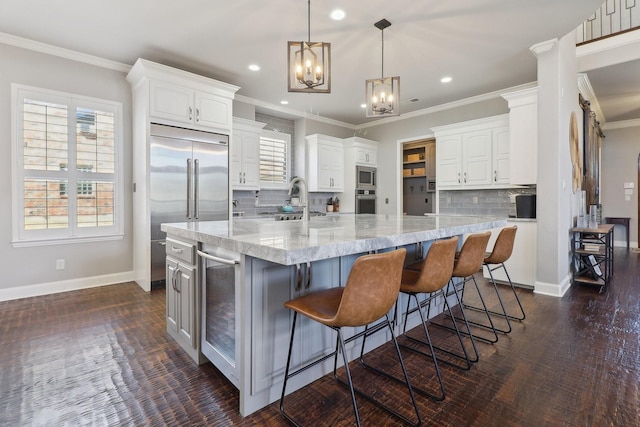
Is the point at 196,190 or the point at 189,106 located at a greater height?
the point at 189,106

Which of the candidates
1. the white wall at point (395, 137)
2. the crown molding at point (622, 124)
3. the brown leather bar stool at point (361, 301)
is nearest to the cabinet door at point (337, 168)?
the white wall at point (395, 137)

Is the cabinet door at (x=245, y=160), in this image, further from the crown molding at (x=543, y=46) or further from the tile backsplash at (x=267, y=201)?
the crown molding at (x=543, y=46)

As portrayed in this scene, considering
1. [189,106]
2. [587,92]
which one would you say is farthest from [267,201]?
[587,92]

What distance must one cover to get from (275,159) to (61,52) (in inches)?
128

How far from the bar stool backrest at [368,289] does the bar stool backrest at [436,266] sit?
35 cm

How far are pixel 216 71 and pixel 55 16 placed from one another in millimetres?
1696

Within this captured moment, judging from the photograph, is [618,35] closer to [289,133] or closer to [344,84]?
[344,84]

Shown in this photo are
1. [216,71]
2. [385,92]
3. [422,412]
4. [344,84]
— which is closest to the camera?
[422,412]

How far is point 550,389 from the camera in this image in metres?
1.79

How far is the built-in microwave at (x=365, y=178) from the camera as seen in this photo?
6492 mm

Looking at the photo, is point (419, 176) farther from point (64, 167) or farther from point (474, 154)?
point (64, 167)

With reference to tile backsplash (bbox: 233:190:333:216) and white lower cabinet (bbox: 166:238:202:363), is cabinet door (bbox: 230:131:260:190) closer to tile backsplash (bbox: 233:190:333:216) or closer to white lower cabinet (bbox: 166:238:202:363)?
tile backsplash (bbox: 233:190:333:216)

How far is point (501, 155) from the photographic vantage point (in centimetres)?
470

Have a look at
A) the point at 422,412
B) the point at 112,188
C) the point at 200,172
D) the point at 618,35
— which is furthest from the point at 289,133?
the point at 422,412
